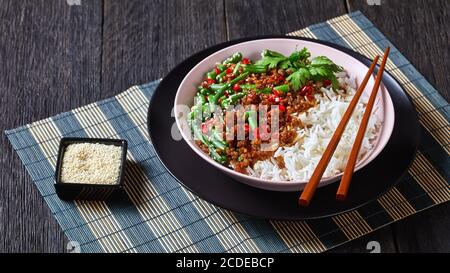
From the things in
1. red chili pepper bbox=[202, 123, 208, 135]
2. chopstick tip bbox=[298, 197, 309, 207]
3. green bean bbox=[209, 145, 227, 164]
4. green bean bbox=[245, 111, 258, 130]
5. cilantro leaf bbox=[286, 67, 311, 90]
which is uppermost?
cilantro leaf bbox=[286, 67, 311, 90]

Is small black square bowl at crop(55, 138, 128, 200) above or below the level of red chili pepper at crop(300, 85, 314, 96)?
below

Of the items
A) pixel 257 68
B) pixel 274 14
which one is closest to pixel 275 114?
pixel 257 68

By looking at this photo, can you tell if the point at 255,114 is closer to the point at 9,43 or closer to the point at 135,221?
the point at 135,221

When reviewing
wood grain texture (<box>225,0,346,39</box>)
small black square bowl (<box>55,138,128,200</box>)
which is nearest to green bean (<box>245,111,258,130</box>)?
small black square bowl (<box>55,138,128,200</box>)

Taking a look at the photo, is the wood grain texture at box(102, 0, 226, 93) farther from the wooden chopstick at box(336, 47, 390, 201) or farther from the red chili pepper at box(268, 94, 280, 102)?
the wooden chopstick at box(336, 47, 390, 201)

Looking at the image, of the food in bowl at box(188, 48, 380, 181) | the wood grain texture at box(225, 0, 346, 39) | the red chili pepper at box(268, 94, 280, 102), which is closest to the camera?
the food in bowl at box(188, 48, 380, 181)

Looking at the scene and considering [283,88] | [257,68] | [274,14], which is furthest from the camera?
[274,14]

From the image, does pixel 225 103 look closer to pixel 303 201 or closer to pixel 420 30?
pixel 303 201
